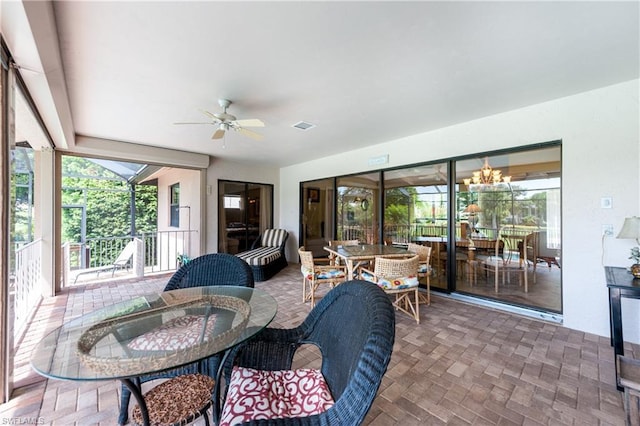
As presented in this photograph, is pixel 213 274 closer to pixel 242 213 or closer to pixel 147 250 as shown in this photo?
pixel 242 213

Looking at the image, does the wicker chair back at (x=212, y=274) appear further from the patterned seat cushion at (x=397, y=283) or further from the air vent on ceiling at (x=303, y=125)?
the air vent on ceiling at (x=303, y=125)

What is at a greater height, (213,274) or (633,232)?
(633,232)

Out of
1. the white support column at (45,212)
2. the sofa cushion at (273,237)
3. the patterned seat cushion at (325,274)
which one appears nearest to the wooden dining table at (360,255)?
the patterned seat cushion at (325,274)

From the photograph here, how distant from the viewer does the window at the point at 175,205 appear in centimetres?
728

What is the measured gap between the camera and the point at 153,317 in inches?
63.8

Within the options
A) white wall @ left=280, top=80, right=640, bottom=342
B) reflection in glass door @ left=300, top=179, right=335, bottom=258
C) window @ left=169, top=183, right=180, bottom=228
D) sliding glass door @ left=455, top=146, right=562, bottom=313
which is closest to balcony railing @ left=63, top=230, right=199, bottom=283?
window @ left=169, top=183, right=180, bottom=228

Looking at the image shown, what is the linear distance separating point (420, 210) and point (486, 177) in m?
1.09

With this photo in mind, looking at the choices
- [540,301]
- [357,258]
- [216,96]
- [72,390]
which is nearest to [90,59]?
[216,96]

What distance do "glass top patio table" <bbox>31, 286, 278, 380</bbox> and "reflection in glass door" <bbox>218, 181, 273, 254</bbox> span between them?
4460 mm

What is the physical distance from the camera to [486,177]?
3725mm

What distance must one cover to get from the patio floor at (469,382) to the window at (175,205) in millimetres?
4439

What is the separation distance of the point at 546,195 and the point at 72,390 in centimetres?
514

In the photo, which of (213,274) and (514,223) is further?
(514,223)

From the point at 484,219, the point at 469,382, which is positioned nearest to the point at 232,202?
the point at 484,219
